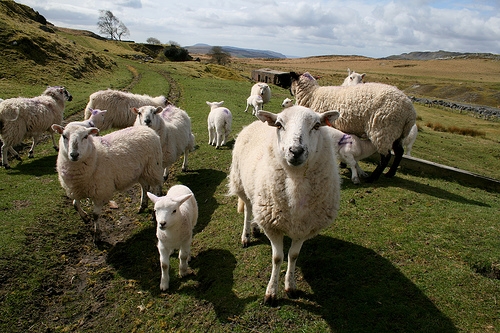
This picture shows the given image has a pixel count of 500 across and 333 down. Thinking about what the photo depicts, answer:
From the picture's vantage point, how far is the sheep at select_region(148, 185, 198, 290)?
16.3 ft

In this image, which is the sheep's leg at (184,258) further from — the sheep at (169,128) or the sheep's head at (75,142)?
the sheep at (169,128)

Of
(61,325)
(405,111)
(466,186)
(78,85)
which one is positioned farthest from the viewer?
(78,85)

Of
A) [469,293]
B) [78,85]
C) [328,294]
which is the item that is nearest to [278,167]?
[328,294]

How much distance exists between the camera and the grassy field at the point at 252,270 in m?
4.27

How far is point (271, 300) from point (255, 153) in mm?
2301

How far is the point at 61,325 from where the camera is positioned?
4664 millimetres

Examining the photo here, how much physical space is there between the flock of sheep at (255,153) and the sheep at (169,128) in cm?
3

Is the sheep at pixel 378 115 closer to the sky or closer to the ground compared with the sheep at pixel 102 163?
closer to the sky

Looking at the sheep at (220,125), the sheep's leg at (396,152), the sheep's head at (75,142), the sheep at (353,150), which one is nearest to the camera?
the sheep's head at (75,142)

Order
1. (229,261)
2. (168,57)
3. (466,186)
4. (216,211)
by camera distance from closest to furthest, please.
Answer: (229,261)
(216,211)
(466,186)
(168,57)

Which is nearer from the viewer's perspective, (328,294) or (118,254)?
(328,294)

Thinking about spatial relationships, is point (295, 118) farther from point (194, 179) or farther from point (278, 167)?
point (194, 179)

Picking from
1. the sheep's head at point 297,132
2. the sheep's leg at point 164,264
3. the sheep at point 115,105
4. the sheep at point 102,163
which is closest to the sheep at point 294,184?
the sheep's head at point 297,132

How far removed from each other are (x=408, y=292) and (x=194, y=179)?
6874 mm
